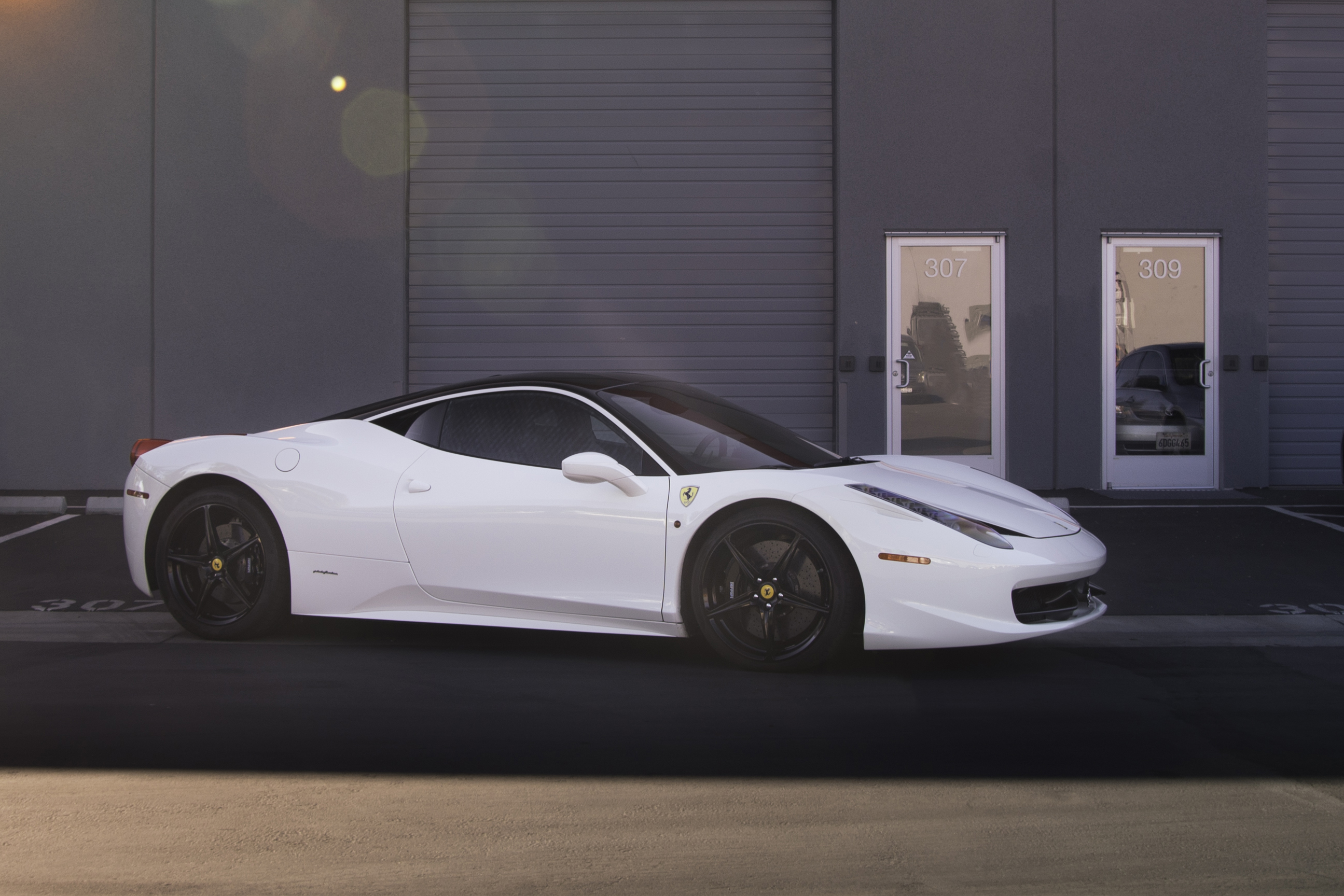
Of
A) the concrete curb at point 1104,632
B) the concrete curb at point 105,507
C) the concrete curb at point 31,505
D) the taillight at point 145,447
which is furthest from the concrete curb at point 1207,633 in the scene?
the concrete curb at point 31,505

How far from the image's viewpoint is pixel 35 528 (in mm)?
8867

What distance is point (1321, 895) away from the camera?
2514 mm

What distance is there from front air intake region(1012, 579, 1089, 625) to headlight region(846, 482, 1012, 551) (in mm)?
196

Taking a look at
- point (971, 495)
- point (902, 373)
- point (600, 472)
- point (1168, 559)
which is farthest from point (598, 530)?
point (902, 373)

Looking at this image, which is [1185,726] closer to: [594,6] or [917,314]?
[917,314]

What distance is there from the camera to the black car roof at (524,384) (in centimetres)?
509

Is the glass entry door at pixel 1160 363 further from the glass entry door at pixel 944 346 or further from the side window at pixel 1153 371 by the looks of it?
the glass entry door at pixel 944 346

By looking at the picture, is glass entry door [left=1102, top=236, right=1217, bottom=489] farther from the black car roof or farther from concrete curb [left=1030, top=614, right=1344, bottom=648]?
the black car roof

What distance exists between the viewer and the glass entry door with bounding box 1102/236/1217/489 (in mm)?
11406

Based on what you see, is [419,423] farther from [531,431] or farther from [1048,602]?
[1048,602]

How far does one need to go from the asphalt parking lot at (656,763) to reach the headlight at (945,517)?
562 millimetres

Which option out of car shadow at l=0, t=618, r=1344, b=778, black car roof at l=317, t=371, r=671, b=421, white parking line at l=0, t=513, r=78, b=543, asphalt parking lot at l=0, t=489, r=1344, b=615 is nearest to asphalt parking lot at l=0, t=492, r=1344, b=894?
car shadow at l=0, t=618, r=1344, b=778

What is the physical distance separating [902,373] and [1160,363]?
8.57 feet

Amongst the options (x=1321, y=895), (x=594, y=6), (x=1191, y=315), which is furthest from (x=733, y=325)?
(x=1321, y=895)
